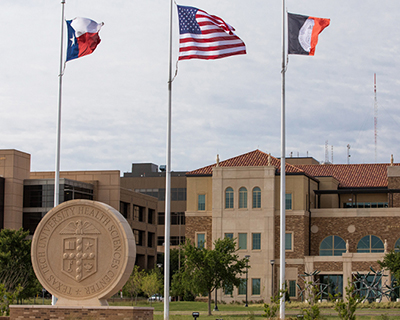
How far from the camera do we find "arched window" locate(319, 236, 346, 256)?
65.8m

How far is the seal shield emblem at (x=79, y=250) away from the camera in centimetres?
2381

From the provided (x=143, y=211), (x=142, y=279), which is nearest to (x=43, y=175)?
(x=143, y=211)

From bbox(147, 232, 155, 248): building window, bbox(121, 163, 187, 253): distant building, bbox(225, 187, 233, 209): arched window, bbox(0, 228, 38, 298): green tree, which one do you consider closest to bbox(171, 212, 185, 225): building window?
bbox(121, 163, 187, 253): distant building

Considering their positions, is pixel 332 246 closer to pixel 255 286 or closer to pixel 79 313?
pixel 255 286

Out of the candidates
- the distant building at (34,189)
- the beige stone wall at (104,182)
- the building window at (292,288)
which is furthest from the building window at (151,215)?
the building window at (292,288)

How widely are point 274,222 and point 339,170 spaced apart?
15.3 meters

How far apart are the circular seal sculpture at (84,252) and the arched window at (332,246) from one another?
44.5 metres

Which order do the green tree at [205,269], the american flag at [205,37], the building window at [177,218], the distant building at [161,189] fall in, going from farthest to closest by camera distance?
the building window at [177,218] → the distant building at [161,189] → the green tree at [205,269] → the american flag at [205,37]

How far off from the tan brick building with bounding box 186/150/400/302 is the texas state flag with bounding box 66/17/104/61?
34033mm

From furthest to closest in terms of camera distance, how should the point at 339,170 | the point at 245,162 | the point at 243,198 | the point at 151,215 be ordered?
the point at 151,215
the point at 339,170
the point at 245,162
the point at 243,198

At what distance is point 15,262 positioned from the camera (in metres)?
45.8

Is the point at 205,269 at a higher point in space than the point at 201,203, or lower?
lower

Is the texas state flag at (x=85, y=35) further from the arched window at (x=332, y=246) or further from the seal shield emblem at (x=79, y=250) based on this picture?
the arched window at (x=332, y=246)

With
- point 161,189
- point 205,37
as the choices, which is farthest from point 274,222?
point 161,189
